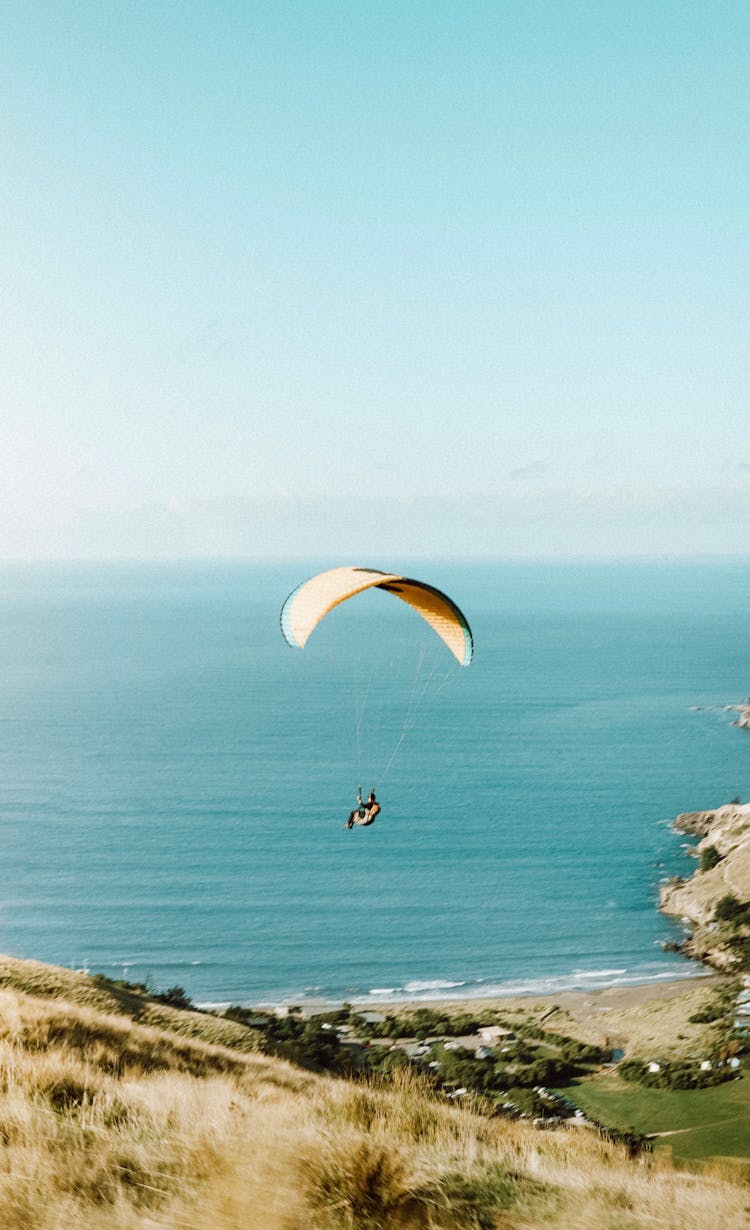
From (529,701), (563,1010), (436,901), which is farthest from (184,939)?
(529,701)

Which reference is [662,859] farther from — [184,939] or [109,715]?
[109,715]

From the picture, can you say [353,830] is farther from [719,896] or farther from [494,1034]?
[494,1034]

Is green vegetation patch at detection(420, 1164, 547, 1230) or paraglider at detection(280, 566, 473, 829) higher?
paraglider at detection(280, 566, 473, 829)

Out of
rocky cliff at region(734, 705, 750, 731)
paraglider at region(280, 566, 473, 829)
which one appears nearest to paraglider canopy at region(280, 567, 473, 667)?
paraglider at region(280, 566, 473, 829)

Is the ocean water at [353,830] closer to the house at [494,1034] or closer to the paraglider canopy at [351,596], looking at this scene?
the house at [494,1034]

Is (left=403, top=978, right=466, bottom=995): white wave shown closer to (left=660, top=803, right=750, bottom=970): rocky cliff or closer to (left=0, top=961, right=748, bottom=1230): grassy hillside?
(left=660, top=803, right=750, bottom=970): rocky cliff

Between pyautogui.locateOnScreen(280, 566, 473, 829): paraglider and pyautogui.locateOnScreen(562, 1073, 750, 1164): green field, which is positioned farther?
pyautogui.locateOnScreen(562, 1073, 750, 1164): green field

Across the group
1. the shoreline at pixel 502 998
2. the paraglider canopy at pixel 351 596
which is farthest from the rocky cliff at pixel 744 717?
the paraglider canopy at pixel 351 596

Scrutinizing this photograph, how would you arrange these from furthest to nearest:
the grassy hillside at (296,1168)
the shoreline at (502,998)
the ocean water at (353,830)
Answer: the ocean water at (353,830) < the shoreline at (502,998) < the grassy hillside at (296,1168)
